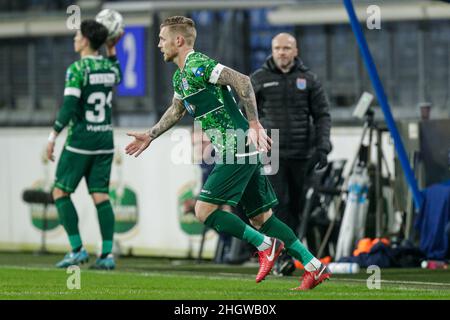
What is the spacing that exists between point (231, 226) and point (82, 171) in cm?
386

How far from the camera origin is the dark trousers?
14.4 meters

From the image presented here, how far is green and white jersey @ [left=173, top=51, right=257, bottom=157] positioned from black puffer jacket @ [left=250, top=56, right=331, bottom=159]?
3.01 metres

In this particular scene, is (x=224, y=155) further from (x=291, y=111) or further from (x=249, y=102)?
(x=291, y=111)

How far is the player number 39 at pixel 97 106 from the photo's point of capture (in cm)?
1499

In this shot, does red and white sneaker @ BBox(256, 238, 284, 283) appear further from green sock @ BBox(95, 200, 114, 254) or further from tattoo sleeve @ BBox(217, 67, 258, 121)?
green sock @ BBox(95, 200, 114, 254)

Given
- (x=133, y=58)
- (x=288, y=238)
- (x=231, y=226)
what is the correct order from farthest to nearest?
(x=133, y=58) → (x=288, y=238) → (x=231, y=226)

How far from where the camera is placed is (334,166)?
16531mm

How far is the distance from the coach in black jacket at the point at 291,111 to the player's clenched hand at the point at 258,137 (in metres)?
3.40

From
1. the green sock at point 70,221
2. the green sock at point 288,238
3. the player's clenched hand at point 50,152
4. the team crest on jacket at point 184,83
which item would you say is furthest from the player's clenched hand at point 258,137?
the green sock at point 70,221

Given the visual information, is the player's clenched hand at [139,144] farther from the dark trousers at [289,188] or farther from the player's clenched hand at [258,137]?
the dark trousers at [289,188]

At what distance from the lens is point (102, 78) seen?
1504 centimetres
